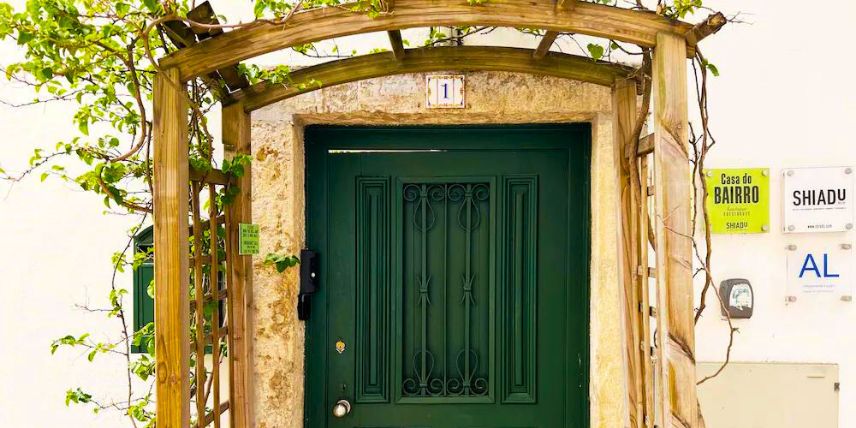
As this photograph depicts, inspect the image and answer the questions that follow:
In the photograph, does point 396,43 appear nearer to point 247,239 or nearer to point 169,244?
point 247,239

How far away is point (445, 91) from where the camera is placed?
284 centimetres

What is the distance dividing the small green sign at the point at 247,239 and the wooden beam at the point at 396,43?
88 cm

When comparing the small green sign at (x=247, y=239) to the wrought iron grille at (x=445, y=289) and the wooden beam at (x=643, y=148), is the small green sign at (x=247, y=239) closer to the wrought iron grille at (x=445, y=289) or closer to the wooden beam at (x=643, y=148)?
the wrought iron grille at (x=445, y=289)

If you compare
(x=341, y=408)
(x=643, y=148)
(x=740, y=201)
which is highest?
(x=643, y=148)

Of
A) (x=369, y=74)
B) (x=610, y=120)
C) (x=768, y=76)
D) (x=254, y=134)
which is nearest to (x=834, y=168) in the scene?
(x=768, y=76)

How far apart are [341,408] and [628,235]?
60.6 inches

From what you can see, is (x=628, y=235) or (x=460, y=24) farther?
(x=628, y=235)

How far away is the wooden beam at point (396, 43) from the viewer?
2262mm

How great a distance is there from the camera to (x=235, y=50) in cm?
201

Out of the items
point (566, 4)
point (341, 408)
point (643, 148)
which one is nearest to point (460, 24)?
point (566, 4)

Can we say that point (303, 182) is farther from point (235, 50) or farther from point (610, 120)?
point (610, 120)

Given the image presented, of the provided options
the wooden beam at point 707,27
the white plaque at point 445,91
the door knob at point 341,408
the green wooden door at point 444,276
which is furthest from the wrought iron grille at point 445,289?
the wooden beam at point 707,27

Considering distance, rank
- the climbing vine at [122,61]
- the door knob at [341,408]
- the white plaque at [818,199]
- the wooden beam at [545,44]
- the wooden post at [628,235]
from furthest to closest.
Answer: the door knob at [341,408], the white plaque at [818,199], the wooden post at [628,235], the wooden beam at [545,44], the climbing vine at [122,61]

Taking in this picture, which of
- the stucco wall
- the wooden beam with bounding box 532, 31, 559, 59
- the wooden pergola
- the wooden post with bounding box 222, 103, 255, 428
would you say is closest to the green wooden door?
the stucco wall
